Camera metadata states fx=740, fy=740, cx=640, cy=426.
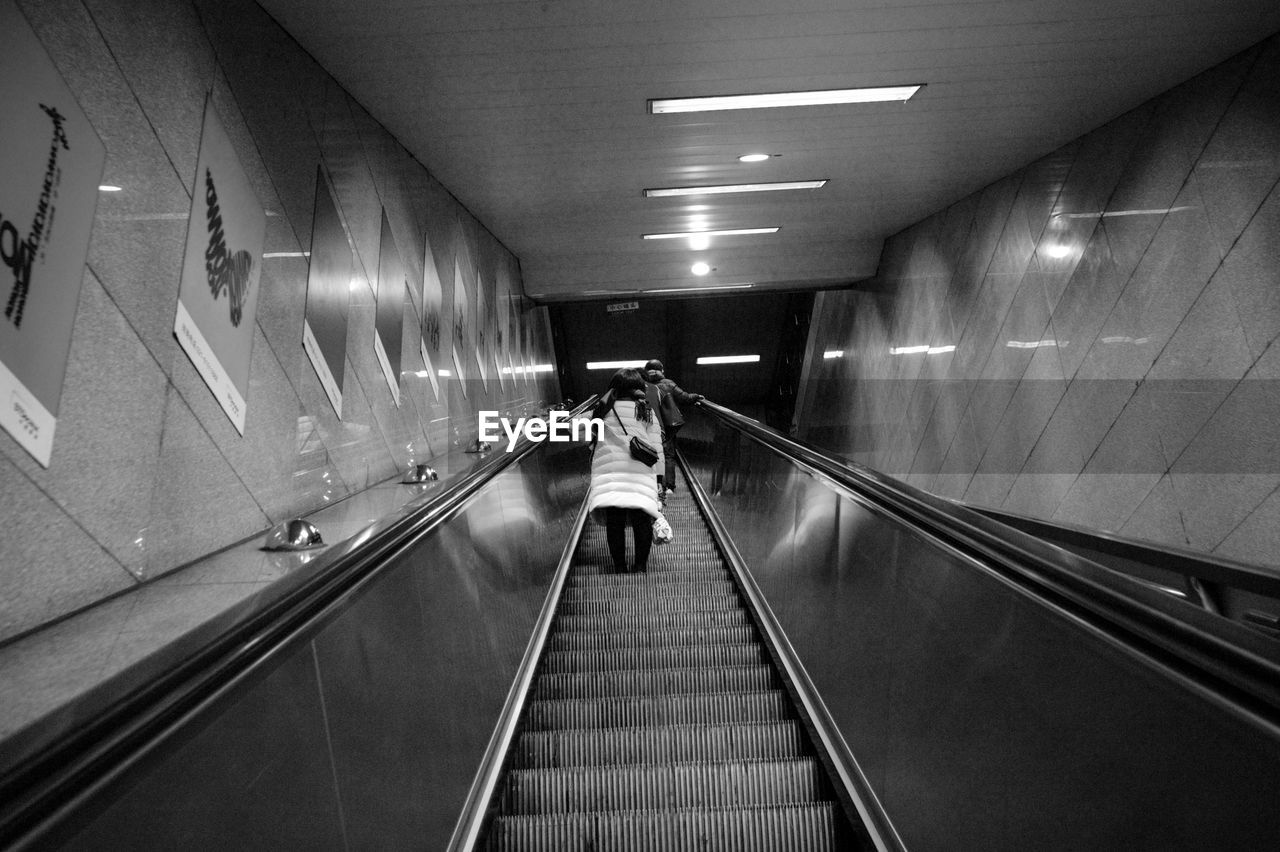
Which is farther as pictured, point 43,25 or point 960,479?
point 960,479

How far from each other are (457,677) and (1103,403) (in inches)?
205

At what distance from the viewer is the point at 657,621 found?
4.28m

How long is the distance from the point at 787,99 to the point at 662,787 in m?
4.47

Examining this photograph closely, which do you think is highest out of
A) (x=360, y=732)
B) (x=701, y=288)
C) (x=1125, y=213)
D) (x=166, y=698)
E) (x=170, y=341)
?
(x=701, y=288)

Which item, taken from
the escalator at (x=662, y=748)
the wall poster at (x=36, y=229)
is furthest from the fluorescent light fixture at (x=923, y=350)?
the wall poster at (x=36, y=229)

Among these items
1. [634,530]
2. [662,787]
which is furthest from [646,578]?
[662,787]

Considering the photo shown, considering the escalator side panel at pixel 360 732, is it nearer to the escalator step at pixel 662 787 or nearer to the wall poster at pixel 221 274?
the escalator step at pixel 662 787

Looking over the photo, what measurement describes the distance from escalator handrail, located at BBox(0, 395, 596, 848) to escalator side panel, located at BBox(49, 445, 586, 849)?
0.09 ft

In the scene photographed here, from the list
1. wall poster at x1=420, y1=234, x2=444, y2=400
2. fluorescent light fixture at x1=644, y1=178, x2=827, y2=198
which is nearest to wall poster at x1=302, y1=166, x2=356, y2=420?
wall poster at x1=420, y1=234, x2=444, y2=400

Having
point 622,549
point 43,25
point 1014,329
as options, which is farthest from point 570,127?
point 1014,329

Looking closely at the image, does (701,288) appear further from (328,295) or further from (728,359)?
(328,295)

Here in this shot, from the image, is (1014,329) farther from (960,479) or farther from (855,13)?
(855,13)

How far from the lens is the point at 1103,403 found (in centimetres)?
A: 545

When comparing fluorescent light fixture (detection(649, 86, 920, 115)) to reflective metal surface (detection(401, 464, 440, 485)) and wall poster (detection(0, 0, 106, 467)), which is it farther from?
wall poster (detection(0, 0, 106, 467))
